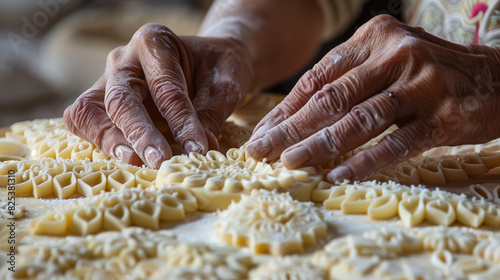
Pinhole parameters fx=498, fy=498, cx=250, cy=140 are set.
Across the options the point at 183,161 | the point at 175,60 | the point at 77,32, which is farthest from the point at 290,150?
the point at 77,32

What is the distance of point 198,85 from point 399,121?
0.74 meters

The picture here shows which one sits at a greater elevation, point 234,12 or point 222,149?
point 234,12

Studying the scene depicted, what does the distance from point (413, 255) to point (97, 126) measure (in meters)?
1.05

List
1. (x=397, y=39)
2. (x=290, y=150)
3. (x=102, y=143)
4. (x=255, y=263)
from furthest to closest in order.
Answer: (x=102, y=143)
(x=397, y=39)
(x=290, y=150)
(x=255, y=263)

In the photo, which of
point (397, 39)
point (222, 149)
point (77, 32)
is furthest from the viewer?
point (77, 32)

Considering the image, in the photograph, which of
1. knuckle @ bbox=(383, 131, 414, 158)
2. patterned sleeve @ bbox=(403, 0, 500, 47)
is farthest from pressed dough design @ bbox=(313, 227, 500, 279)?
patterned sleeve @ bbox=(403, 0, 500, 47)

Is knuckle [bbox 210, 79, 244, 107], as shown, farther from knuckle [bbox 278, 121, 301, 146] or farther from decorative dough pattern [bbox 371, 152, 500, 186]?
decorative dough pattern [bbox 371, 152, 500, 186]

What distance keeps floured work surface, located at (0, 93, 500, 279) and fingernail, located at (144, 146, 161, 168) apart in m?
0.04

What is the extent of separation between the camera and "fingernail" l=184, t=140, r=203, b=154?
149cm

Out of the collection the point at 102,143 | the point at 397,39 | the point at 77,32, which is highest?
the point at 397,39

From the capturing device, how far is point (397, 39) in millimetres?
1430

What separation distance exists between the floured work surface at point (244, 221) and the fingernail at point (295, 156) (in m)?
0.04

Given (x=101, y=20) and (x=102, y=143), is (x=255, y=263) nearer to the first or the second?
(x=102, y=143)

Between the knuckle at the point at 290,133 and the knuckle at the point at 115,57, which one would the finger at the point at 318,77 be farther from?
the knuckle at the point at 115,57
